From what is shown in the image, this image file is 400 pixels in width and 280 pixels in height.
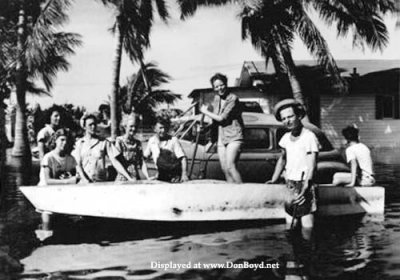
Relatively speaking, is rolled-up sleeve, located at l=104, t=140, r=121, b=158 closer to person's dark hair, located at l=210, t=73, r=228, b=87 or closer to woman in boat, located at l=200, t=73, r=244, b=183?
woman in boat, located at l=200, t=73, r=244, b=183

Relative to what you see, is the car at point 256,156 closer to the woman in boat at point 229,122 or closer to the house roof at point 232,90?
the woman in boat at point 229,122

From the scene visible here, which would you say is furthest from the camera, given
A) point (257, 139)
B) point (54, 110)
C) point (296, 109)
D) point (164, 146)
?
point (54, 110)

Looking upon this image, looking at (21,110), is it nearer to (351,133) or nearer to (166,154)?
(166,154)

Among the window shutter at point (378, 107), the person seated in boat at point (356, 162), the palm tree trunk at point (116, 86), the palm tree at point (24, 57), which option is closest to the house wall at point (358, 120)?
the window shutter at point (378, 107)

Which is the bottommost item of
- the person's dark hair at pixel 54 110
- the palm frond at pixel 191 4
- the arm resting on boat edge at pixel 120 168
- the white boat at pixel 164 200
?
the white boat at pixel 164 200

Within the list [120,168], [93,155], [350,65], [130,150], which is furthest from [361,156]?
[350,65]

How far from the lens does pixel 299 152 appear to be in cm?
517

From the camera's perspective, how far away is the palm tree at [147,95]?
26.2 m

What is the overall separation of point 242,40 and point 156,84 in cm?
1125

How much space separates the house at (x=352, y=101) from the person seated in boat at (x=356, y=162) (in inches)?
532

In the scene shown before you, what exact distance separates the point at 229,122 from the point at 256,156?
1.24 m

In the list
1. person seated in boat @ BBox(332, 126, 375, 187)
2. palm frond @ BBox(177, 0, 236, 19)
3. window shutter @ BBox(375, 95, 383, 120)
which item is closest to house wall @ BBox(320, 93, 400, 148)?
window shutter @ BBox(375, 95, 383, 120)

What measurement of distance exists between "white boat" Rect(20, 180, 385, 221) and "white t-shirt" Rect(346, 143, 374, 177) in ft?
3.53

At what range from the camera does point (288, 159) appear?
5293mm
